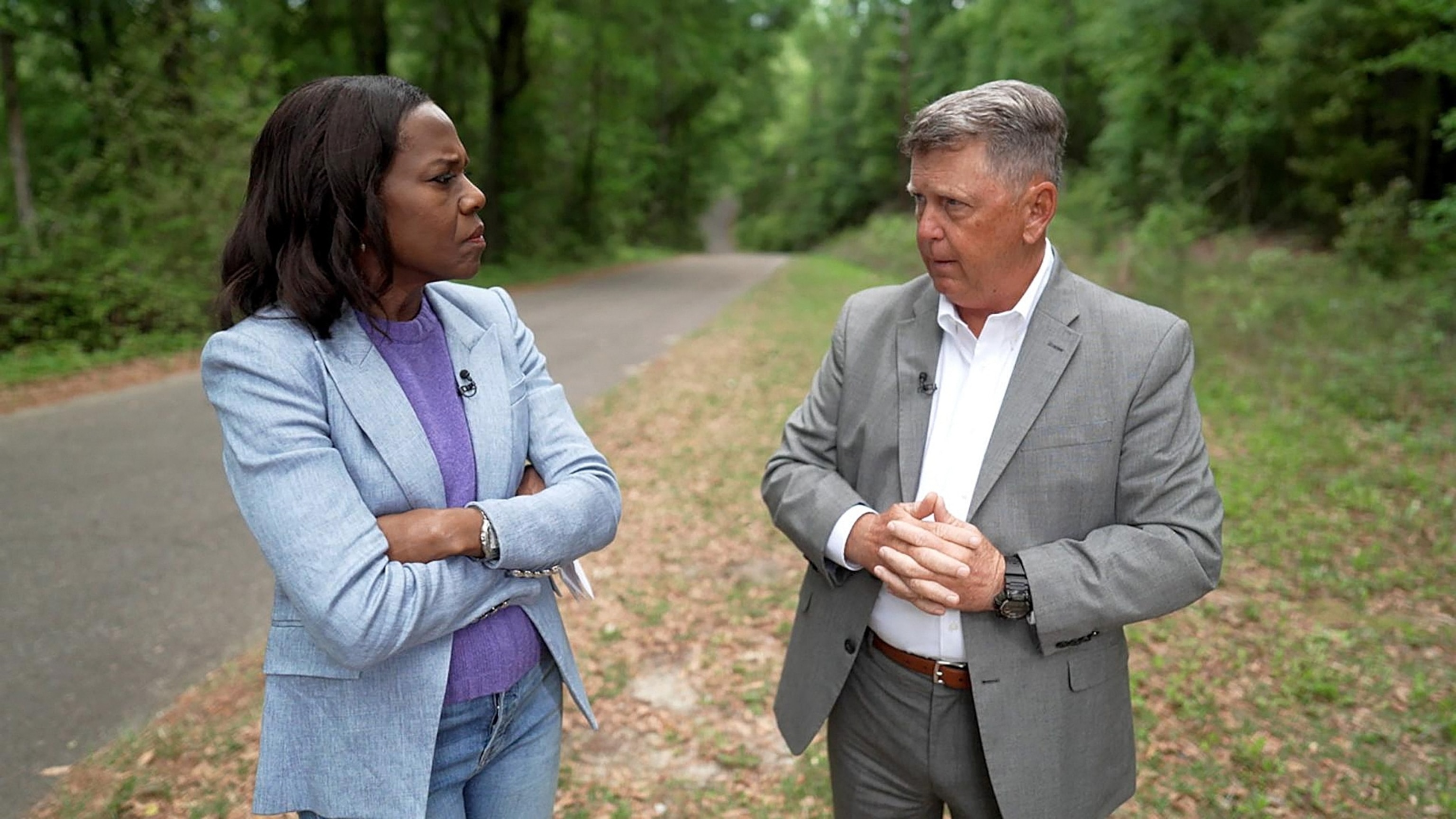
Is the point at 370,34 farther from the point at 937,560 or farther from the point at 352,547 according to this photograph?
the point at 937,560

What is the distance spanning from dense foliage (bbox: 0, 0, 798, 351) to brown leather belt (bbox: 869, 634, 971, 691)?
11.6 meters

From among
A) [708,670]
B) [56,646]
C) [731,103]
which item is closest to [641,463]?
[708,670]

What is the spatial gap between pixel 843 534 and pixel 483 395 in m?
0.89

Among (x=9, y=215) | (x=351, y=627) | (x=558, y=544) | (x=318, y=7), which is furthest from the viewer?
(x=318, y=7)

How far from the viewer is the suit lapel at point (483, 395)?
197 centimetres

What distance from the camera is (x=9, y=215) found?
39.4 feet

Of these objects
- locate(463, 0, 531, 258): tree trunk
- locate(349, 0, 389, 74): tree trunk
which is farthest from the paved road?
locate(463, 0, 531, 258): tree trunk

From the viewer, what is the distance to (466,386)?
2.00 m

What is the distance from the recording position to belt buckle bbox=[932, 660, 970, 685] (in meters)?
2.09

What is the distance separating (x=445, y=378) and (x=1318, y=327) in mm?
11098

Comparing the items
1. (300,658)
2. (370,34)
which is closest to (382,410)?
(300,658)

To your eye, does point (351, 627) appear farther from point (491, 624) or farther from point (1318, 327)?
point (1318, 327)

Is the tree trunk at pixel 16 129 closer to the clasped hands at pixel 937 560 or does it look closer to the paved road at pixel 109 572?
the paved road at pixel 109 572

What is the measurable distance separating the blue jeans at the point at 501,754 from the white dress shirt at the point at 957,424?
758 mm
